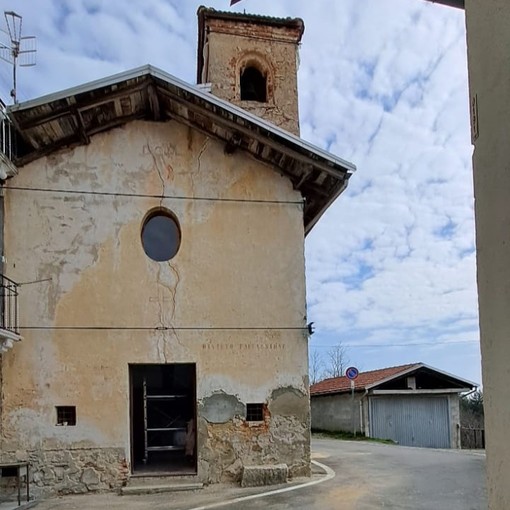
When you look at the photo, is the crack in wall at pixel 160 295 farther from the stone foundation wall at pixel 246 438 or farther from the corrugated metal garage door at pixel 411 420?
the corrugated metal garage door at pixel 411 420

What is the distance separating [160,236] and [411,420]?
1613 cm

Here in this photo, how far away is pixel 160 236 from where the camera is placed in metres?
11.8

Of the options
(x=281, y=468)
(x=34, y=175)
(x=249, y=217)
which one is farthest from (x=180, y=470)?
(x=34, y=175)

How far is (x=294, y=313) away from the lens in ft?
37.9

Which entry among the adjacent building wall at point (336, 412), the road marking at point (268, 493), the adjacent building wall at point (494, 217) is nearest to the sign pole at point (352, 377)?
the adjacent building wall at point (336, 412)

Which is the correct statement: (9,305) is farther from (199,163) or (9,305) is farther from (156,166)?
(199,163)

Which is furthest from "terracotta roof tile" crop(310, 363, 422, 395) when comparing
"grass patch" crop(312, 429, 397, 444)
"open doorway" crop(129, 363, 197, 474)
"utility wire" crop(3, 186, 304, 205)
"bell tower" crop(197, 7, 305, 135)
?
"utility wire" crop(3, 186, 304, 205)

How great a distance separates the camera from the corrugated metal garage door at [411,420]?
23453mm

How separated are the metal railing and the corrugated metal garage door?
1654 cm

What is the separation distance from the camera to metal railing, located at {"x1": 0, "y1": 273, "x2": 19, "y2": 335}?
10.5 meters

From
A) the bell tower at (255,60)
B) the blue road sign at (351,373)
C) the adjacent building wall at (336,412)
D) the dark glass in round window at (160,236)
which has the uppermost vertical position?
the bell tower at (255,60)

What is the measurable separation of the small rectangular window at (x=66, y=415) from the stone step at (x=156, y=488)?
1527 millimetres

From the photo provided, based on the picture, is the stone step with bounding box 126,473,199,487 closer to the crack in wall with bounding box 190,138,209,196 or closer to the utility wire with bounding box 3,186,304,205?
the utility wire with bounding box 3,186,304,205

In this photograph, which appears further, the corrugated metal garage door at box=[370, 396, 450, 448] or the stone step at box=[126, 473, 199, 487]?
the corrugated metal garage door at box=[370, 396, 450, 448]
